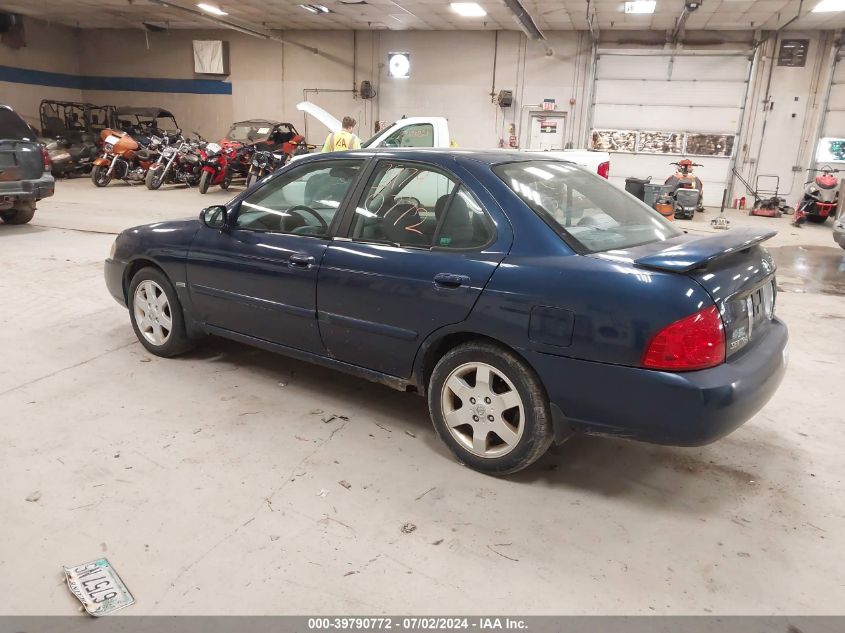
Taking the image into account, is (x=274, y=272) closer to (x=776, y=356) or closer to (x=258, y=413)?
(x=258, y=413)

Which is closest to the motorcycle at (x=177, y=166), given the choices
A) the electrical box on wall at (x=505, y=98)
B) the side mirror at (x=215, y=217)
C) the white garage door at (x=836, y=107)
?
the electrical box on wall at (x=505, y=98)

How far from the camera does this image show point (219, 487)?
2656mm

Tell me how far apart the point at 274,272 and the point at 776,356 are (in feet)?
8.22

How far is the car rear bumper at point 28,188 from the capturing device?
26.1 ft

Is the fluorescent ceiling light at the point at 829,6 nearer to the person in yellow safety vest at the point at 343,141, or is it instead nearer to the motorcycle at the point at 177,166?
the person in yellow safety vest at the point at 343,141

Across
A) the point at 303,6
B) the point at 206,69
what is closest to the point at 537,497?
the point at 303,6

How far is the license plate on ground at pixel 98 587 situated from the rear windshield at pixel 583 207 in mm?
2159

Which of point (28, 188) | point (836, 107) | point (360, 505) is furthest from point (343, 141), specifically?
point (836, 107)

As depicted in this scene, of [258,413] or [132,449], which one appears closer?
[132,449]

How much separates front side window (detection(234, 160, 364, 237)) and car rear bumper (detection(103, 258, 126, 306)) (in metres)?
1.14

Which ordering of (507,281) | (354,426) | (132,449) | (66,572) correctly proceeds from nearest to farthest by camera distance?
(66,572) → (507,281) → (132,449) → (354,426)

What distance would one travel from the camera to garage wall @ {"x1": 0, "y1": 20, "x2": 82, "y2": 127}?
18.3 m

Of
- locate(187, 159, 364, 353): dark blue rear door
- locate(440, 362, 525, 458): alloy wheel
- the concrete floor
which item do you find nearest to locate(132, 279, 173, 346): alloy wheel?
the concrete floor

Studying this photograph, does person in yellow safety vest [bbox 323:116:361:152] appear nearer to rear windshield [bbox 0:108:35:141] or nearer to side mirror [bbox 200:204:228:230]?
rear windshield [bbox 0:108:35:141]
